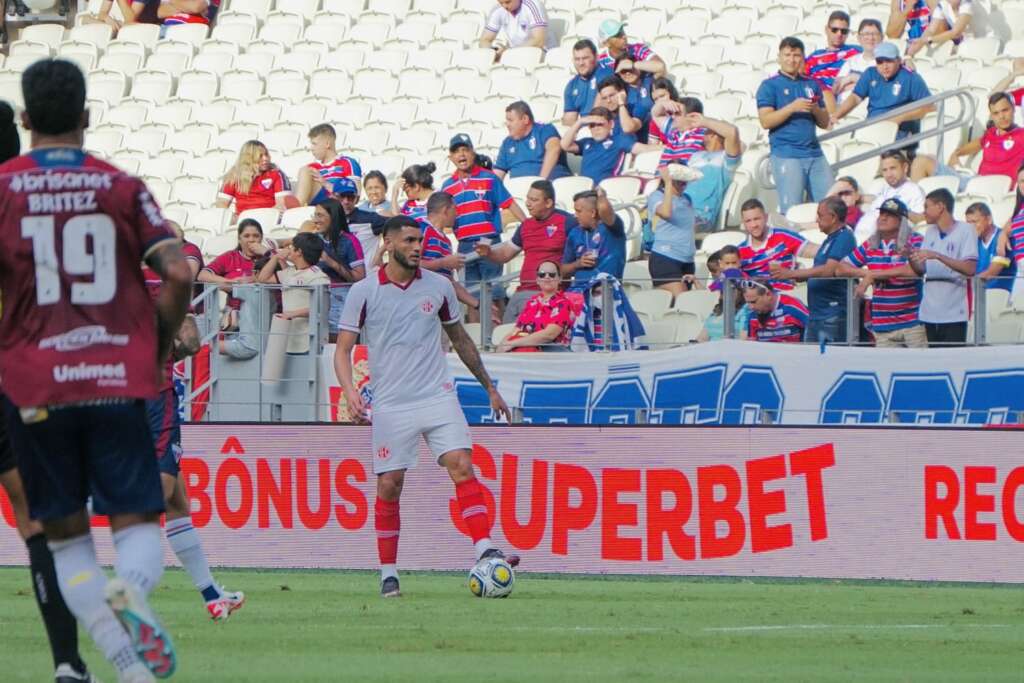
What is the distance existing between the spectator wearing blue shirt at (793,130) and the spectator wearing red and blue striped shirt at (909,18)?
9.63 ft

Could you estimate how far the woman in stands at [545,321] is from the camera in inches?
538

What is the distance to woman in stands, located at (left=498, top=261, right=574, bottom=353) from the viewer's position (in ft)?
44.9

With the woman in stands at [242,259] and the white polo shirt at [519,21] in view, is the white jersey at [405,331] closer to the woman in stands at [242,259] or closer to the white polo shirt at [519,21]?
the woman in stands at [242,259]

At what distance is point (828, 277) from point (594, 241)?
2.28 meters

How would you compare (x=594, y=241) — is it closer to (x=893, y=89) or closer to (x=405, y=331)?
(x=405, y=331)

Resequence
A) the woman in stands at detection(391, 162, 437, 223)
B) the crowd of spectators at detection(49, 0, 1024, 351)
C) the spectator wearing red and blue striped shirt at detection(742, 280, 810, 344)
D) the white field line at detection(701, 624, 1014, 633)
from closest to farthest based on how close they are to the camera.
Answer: the white field line at detection(701, 624, 1014, 633), the spectator wearing red and blue striped shirt at detection(742, 280, 810, 344), the crowd of spectators at detection(49, 0, 1024, 351), the woman in stands at detection(391, 162, 437, 223)

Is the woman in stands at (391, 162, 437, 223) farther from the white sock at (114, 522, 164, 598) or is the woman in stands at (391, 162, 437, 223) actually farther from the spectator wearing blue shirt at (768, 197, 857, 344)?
the white sock at (114, 522, 164, 598)

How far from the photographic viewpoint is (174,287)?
5496 millimetres

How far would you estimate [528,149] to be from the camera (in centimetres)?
1812

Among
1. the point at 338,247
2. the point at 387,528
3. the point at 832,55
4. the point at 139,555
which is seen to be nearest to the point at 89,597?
the point at 139,555

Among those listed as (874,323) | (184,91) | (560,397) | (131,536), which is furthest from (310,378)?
(184,91)

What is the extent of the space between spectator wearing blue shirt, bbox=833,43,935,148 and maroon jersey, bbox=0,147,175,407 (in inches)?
514

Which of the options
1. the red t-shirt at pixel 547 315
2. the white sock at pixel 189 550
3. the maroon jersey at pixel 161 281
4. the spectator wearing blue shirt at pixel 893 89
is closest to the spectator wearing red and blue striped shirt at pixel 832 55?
the spectator wearing blue shirt at pixel 893 89

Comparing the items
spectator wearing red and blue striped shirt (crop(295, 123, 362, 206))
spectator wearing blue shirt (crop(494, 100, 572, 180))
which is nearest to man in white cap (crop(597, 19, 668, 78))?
spectator wearing blue shirt (crop(494, 100, 572, 180))
